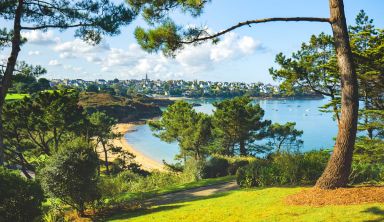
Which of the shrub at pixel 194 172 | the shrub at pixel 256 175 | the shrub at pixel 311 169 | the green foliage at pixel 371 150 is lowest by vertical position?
the shrub at pixel 194 172

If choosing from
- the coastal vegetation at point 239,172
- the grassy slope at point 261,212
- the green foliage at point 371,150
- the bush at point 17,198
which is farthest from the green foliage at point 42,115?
the green foliage at point 371,150

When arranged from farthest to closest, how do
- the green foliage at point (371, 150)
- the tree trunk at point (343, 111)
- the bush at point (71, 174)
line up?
the green foliage at point (371, 150), the bush at point (71, 174), the tree trunk at point (343, 111)

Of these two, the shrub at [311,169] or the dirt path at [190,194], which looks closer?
the shrub at [311,169]

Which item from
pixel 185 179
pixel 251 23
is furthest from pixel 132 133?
pixel 251 23

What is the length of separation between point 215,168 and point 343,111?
15.2 meters

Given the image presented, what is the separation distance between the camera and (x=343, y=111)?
9.01 meters

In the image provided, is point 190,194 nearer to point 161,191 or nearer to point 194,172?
point 161,191

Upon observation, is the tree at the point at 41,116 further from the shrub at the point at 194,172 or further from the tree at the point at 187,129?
the tree at the point at 187,129

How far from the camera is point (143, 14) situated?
11.0 metres

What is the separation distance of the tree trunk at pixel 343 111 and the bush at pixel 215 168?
1437 centimetres

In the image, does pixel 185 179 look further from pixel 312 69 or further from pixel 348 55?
pixel 348 55

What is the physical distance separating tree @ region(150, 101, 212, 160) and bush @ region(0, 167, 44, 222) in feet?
87.3

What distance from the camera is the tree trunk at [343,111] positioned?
8.91 m

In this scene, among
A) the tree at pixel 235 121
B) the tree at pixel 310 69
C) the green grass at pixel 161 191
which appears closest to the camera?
the green grass at pixel 161 191
